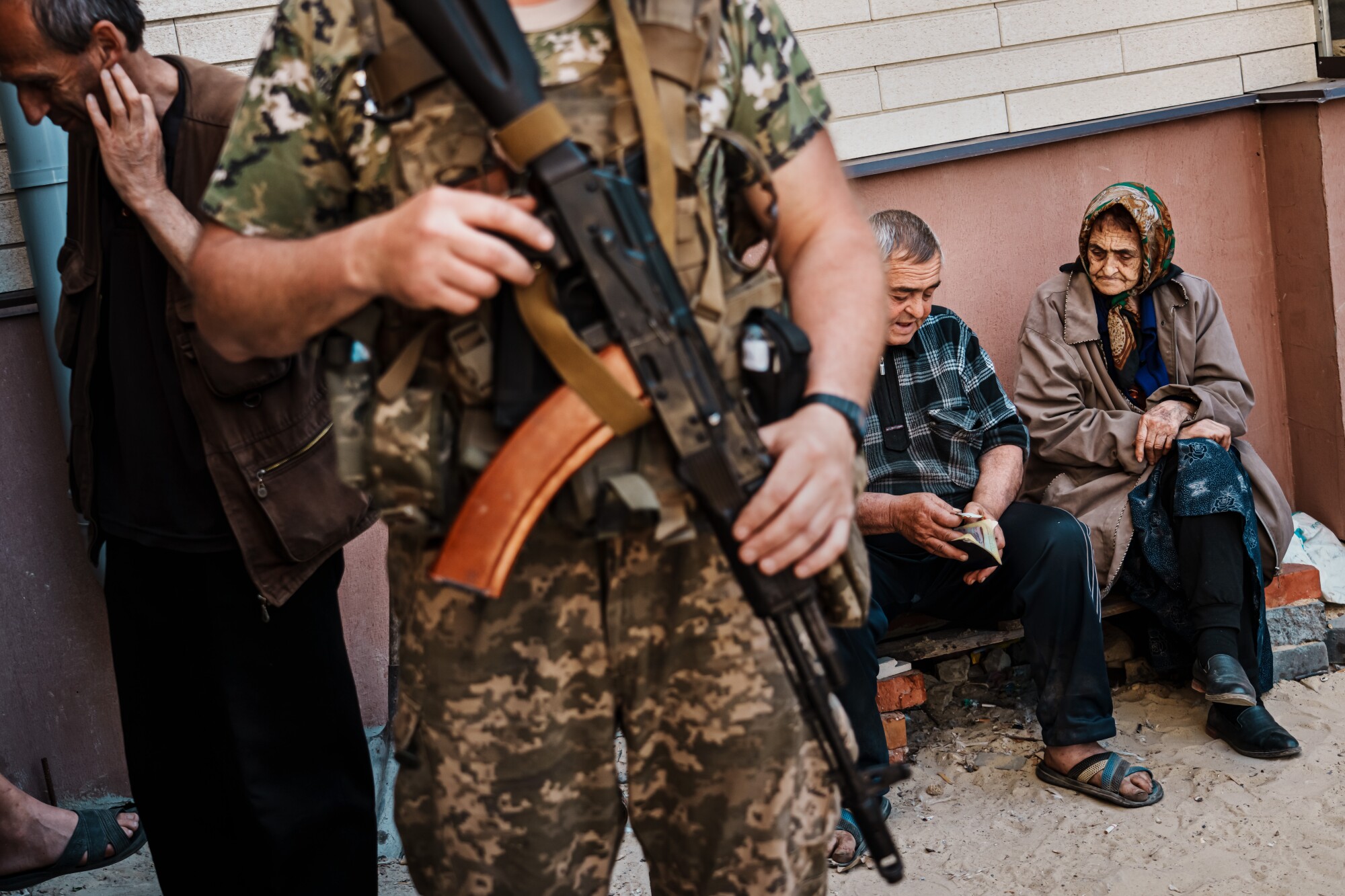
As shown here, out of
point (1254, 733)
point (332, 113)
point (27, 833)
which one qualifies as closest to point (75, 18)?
point (332, 113)

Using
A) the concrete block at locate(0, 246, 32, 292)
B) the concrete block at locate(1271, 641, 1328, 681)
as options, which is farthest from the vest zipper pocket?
the concrete block at locate(1271, 641, 1328, 681)

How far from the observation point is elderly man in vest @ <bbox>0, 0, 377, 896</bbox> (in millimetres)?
2479

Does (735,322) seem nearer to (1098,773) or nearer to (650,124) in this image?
(650,124)

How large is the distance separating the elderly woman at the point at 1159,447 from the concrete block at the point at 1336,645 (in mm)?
351

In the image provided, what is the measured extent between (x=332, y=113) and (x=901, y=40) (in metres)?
3.21

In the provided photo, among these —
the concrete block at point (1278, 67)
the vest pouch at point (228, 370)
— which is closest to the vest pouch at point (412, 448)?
the vest pouch at point (228, 370)

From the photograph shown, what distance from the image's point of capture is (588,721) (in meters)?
1.69

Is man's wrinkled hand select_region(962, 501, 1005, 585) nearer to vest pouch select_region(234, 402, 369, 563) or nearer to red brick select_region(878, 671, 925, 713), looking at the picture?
red brick select_region(878, 671, 925, 713)

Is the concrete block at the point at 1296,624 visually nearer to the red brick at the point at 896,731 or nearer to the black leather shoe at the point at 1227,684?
the black leather shoe at the point at 1227,684

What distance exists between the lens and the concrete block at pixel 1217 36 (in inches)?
181

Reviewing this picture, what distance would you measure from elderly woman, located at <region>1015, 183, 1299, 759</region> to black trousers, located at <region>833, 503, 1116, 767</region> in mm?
307

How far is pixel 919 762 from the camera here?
148 inches

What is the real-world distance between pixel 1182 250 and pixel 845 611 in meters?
3.53

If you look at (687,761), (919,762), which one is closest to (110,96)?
(687,761)
